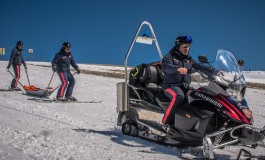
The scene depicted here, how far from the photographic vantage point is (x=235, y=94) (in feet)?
15.4

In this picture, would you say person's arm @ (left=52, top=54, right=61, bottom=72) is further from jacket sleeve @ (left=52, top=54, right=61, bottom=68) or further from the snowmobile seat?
the snowmobile seat

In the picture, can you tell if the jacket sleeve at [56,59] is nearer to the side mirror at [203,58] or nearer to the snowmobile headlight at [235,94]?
the side mirror at [203,58]

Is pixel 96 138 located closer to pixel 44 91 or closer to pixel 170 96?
pixel 170 96

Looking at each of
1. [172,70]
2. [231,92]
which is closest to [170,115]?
[172,70]

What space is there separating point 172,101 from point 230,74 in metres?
1.06

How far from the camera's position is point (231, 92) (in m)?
4.71

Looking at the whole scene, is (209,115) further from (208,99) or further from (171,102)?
(171,102)

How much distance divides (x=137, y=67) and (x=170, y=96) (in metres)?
1.60

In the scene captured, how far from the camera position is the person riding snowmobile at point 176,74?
17.7ft

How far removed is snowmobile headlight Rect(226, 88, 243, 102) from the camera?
15.3 ft

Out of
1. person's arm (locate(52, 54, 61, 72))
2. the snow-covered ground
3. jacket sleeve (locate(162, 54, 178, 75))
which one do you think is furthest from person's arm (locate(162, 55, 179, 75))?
person's arm (locate(52, 54, 61, 72))

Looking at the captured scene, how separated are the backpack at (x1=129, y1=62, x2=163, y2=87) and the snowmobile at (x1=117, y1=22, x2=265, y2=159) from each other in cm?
34

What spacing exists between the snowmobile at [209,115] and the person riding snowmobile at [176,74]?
0.13 meters

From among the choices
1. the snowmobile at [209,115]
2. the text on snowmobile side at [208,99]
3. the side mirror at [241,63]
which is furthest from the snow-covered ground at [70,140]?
the side mirror at [241,63]
